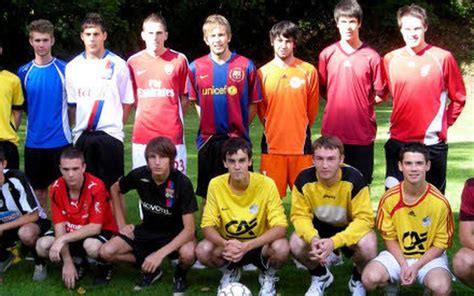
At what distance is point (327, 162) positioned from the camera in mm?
4926

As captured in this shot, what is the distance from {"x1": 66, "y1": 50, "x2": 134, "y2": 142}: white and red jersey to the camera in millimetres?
5926

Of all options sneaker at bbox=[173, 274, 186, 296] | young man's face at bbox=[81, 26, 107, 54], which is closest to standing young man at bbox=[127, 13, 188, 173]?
young man's face at bbox=[81, 26, 107, 54]

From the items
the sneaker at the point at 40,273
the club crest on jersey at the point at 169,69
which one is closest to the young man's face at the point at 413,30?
the club crest on jersey at the point at 169,69

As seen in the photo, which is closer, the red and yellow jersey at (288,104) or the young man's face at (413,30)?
the young man's face at (413,30)

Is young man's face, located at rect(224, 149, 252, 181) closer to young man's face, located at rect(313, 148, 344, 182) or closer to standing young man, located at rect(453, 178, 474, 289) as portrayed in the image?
young man's face, located at rect(313, 148, 344, 182)

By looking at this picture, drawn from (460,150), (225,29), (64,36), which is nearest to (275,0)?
(64,36)

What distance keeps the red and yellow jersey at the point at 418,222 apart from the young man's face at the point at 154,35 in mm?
2411

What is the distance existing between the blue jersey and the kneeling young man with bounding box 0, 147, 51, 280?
2.17 ft

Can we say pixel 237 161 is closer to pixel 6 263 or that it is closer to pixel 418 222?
pixel 418 222

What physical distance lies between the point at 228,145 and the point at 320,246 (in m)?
0.98

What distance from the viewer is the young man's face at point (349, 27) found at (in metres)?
5.90

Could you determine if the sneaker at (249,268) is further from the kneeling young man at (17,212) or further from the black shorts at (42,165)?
the black shorts at (42,165)

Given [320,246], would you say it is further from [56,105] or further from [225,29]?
[56,105]

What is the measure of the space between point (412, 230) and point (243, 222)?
46.8 inches
